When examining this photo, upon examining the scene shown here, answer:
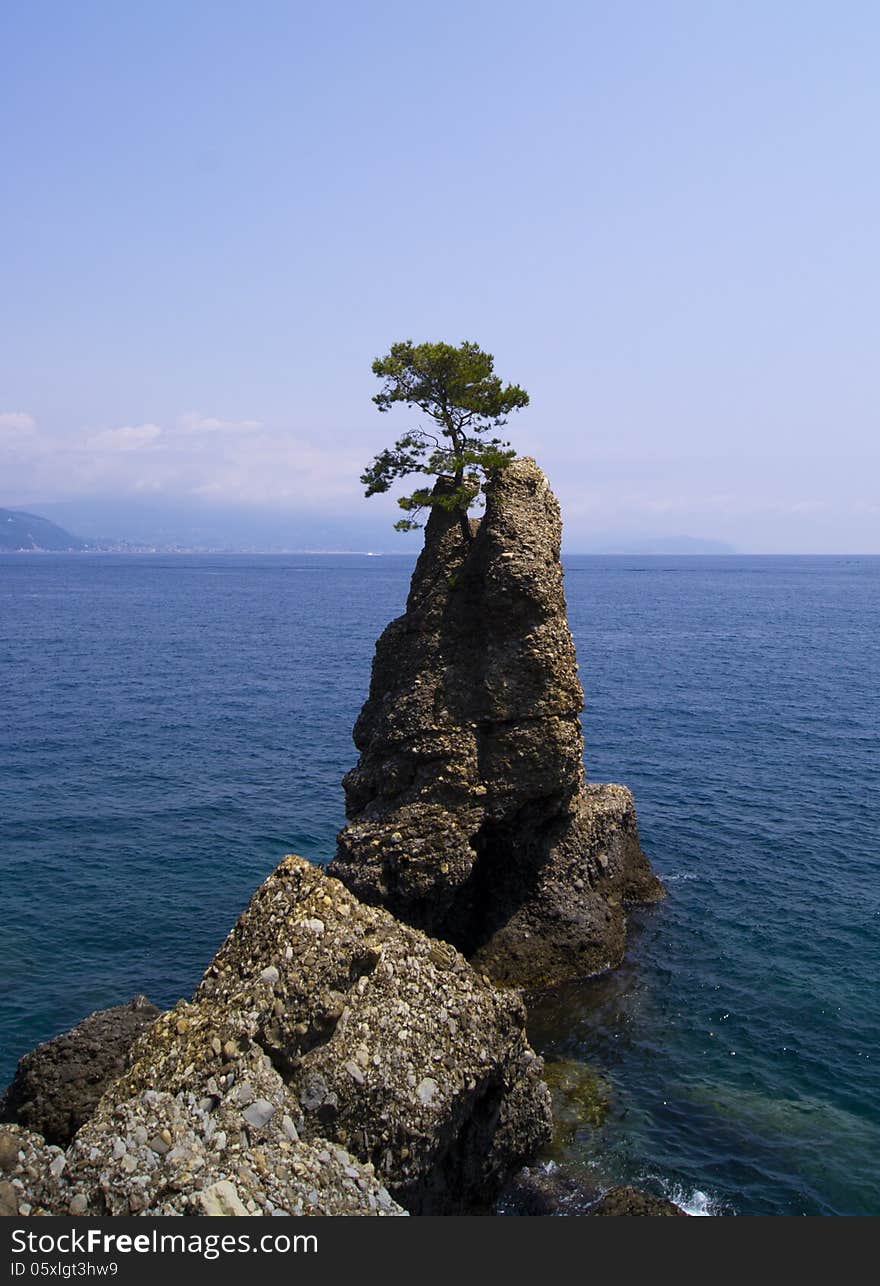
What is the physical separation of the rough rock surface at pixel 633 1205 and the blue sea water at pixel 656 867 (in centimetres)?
299

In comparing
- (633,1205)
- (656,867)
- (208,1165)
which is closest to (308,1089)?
(208,1165)

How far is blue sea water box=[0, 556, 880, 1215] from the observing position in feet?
88.9

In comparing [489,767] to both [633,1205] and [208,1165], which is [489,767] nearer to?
[633,1205]

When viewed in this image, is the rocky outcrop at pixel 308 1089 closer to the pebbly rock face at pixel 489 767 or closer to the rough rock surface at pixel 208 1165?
the rough rock surface at pixel 208 1165

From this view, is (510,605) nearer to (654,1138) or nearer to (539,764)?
(539,764)

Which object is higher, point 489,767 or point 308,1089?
point 489,767

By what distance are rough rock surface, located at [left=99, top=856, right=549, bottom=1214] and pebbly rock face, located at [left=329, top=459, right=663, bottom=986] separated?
1133 centimetres

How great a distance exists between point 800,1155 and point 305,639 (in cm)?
11225

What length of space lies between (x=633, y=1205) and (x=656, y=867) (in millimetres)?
25448

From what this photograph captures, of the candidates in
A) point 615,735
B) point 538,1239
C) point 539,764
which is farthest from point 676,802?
point 538,1239

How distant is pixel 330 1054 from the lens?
63.6ft

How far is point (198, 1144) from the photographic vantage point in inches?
671

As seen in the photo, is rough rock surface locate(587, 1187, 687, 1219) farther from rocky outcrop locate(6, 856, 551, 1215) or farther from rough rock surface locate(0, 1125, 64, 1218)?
rough rock surface locate(0, 1125, 64, 1218)

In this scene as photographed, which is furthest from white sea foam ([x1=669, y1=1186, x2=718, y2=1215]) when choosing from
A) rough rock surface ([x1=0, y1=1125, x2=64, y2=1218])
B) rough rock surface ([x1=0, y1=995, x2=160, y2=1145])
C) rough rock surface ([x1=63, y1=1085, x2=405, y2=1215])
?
rough rock surface ([x1=0, y1=1125, x2=64, y2=1218])
